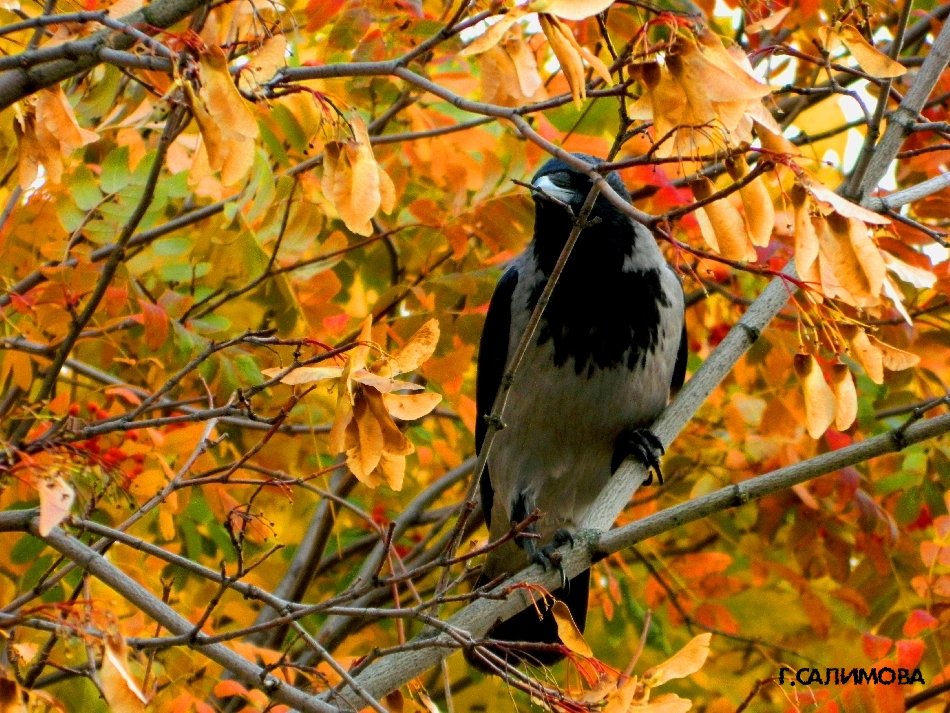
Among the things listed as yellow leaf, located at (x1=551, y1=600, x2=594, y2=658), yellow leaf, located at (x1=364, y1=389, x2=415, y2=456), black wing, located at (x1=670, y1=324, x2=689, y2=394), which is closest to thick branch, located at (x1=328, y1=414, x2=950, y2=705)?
yellow leaf, located at (x1=551, y1=600, x2=594, y2=658)

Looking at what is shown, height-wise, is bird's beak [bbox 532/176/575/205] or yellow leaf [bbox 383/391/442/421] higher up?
yellow leaf [bbox 383/391/442/421]

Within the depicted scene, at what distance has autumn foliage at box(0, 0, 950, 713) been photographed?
224cm

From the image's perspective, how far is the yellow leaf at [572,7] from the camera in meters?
1.95

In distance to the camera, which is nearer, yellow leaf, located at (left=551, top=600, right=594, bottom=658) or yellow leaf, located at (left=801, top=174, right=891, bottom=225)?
yellow leaf, located at (left=801, top=174, right=891, bottom=225)

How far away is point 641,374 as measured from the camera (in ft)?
15.3

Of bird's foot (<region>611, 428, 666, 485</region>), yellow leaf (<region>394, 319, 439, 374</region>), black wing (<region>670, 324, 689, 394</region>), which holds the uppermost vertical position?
yellow leaf (<region>394, 319, 439, 374</region>)

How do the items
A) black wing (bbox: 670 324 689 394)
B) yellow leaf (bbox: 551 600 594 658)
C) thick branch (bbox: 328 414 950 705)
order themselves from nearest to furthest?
1. yellow leaf (bbox: 551 600 594 658)
2. thick branch (bbox: 328 414 950 705)
3. black wing (bbox: 670 324 689 394)

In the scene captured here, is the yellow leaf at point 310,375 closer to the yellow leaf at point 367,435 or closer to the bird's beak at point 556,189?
the yellow leaf at point 367,435

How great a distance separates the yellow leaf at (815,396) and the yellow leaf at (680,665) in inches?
20.2

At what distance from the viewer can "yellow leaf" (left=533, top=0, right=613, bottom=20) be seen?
6.39 ft

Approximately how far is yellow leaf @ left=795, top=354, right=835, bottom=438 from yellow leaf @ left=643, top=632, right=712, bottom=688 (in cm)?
51

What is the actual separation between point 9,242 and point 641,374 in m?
2.29

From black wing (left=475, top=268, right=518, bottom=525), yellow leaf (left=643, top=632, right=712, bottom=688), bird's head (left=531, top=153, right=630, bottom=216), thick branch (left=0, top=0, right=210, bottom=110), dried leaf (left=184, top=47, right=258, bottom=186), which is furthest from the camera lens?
black wing (left=475, top=268, right=518, bottom=525)

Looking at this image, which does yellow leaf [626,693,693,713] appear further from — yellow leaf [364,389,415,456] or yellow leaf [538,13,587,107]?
yellow leaf [538,13,587,107]
